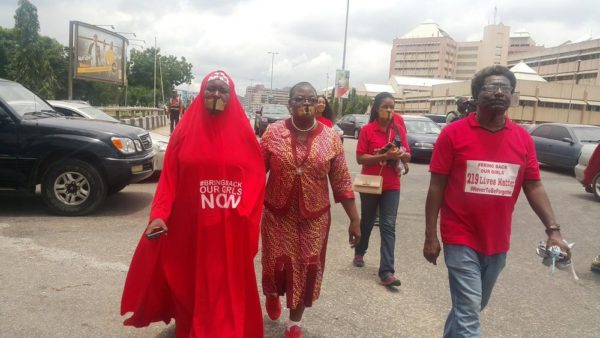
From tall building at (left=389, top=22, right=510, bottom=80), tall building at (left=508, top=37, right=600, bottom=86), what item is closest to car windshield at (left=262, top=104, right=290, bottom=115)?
tall building at (left=508, top=37, right=600, bottom=86)

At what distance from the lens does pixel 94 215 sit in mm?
6746

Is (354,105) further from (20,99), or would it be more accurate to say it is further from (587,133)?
(20,99)

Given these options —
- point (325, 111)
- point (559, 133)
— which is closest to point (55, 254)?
point (325, 111)

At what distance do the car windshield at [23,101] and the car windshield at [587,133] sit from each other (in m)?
13.1

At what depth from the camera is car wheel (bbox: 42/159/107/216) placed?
6.52 m

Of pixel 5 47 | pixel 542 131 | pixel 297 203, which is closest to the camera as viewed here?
pixel 297 203

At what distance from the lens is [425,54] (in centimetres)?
13500

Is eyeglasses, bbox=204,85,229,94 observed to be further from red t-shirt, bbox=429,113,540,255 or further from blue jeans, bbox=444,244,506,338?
blue jeans, bbox=444,244,506,338

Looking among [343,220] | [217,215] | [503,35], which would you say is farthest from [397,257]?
[503,35]

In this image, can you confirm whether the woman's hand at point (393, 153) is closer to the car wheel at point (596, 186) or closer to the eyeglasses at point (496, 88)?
the eyeglasses at point (496, 88)

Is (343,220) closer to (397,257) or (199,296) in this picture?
(397,257)

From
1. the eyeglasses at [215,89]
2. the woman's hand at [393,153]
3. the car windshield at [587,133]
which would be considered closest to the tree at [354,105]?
the car windshield at [587,133]

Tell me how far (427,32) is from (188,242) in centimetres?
14797

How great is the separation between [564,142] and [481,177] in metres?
13.1
